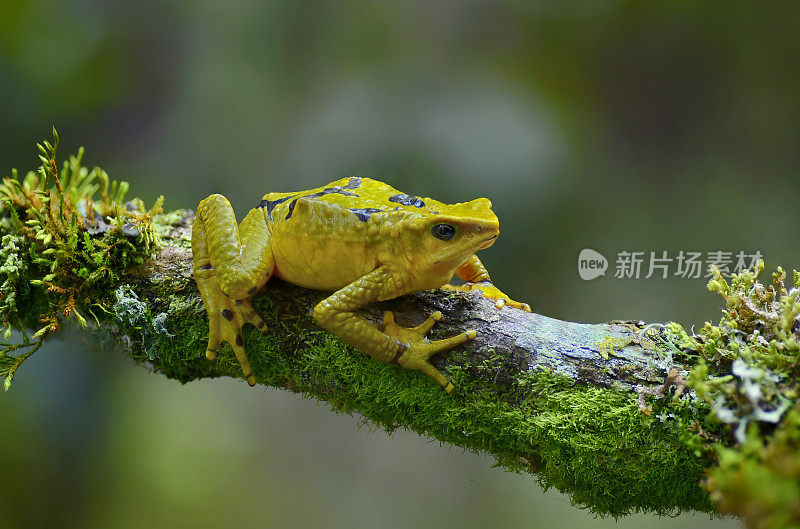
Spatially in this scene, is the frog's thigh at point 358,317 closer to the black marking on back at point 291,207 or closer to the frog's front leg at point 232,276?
the frog's front leg at point 232,276

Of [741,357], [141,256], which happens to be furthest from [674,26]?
[141,256]

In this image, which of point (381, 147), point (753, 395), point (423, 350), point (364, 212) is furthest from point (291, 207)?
point (753, 395)

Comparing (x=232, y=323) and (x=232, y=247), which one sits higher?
(x=232, y=247)

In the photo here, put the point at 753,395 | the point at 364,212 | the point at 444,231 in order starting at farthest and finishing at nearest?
1. the point at 364,212
2. the point at 444,231
3. the point at 753,395

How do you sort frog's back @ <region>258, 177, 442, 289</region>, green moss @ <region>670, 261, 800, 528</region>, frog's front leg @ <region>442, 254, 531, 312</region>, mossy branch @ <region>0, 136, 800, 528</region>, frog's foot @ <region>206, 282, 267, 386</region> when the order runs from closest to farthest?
green moss @ <region>670, 261, 800, 528</region> → mossy branch @ <region>0, 136, 800, 528</region> → frog's back @ <region>258, 177, 442, 289</region> → frog's foot @ <region>206, 282, 267, 386</region> → frog's front leg @ <region>442, 254, 531, 312</region>

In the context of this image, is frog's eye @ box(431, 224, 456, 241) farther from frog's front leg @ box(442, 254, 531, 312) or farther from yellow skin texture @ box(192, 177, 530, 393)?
frog's front leg @ box(442, 254, 531, 312)

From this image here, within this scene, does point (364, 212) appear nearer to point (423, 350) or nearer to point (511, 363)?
point (423, 350)

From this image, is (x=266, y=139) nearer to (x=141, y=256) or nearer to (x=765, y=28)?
(x=141, y=256)

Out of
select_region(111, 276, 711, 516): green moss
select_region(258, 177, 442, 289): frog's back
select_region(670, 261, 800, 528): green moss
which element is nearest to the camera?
select_region(670, 261, 800, 528): green moss
